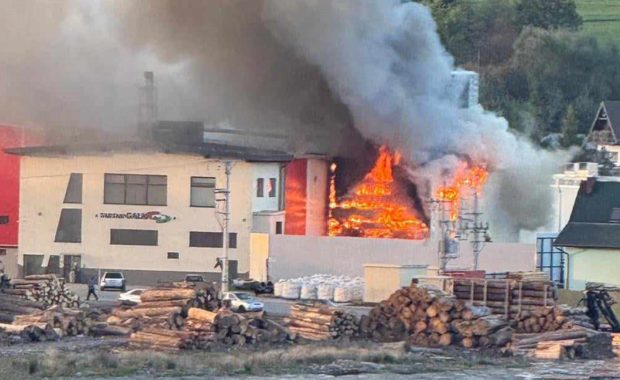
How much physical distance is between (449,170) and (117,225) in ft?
45.2

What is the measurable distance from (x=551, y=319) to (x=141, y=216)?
26.0 meters

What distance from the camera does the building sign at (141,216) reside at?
68688 millimetres

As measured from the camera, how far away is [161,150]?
69.0 meters

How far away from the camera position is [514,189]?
232ft

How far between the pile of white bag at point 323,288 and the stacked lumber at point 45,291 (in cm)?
919

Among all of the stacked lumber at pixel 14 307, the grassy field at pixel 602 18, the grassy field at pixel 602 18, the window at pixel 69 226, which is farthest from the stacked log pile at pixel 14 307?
the grassy field at pixel 602 18

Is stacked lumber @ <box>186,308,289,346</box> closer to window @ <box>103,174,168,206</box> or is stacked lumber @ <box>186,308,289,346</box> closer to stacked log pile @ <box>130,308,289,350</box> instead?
stacked log pile @ <box>130,308,289,350</box>

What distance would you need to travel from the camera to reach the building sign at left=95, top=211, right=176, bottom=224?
225ft

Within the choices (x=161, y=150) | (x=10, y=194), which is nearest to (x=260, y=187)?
(x=161, y=150)

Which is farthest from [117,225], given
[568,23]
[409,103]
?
[568,23]

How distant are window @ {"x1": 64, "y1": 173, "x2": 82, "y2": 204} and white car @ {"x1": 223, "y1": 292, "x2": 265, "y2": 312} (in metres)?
15.2

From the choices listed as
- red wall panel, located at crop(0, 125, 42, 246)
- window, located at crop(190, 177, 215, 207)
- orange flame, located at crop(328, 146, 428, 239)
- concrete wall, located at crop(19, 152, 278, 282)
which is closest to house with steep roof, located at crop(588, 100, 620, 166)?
orange flame, located at crop(328, 146, 428, 239)

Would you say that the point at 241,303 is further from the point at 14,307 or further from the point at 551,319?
the point at 551,319

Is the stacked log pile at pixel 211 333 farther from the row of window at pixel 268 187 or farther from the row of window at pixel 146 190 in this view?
the row of window at pixel 268 187
